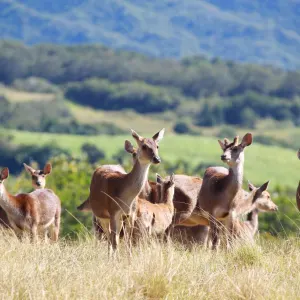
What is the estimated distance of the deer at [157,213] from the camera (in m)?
12.6

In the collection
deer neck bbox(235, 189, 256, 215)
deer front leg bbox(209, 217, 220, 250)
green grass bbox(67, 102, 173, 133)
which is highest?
deer neck bbox(235, 189, 256, 215)

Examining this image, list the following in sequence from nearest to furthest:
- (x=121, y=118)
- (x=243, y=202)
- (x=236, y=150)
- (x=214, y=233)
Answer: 1. (x=236, y=150)
2. (x=214, y=233)
3. (x=243, y=202)
4. (x=121, y=118)

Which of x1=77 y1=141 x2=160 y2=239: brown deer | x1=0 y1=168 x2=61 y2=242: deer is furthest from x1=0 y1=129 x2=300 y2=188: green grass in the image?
x1=77 y1=141 x2=160 y2=239: brown deer

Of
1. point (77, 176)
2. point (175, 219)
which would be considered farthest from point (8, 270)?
point (77, 176)

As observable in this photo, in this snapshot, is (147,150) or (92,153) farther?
(92,153)

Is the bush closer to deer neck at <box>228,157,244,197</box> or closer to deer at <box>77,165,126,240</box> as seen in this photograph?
deer at <box>77,165,126,240</box>

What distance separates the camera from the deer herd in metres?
12.0

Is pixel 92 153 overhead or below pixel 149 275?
below

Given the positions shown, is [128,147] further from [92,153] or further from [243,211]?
[92,153]

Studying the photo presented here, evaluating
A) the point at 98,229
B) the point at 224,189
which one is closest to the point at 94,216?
the point at 98,229

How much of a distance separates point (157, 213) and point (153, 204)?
0.19 metres

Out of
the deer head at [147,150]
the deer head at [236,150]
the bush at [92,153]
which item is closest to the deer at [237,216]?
the deer head at [236,150]

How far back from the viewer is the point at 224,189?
1307cm

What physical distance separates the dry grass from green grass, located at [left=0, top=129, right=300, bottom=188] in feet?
307
